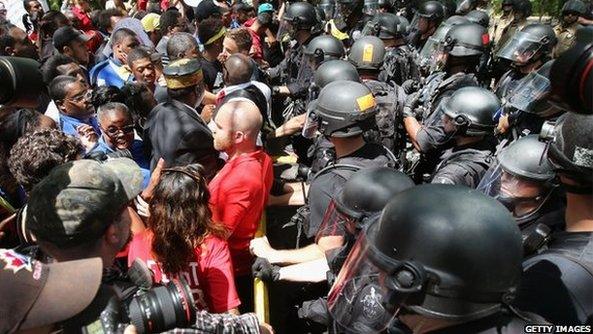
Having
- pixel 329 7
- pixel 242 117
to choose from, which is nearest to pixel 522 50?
pixel 242 117

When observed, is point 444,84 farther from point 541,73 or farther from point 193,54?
point 193,54

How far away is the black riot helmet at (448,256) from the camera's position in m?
1.57

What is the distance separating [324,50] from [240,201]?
11.8ft

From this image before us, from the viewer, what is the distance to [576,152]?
2014 mm

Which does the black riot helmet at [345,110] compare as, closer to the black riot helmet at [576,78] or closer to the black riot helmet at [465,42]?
the black riot helmet at [576,78]

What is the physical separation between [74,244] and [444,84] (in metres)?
4.01

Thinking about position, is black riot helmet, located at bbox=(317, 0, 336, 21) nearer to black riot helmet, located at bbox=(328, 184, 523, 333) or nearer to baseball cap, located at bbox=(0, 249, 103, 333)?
black riot helmet, located at bbox=(328, 184, 523, 333)

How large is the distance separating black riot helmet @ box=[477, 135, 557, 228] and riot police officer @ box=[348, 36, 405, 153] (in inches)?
68.0

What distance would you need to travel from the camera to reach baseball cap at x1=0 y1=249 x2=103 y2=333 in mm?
1244

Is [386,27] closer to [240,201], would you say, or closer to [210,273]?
[240,201]

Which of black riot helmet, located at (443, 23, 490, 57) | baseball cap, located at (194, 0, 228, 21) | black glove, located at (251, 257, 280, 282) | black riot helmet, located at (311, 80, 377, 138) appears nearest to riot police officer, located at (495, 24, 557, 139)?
black riot helmet, located at (443, 23, 490, 57)

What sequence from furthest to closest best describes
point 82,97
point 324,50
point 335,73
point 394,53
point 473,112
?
point 394,53
point 324,50
point 335,73
point 82,97
point 473,112

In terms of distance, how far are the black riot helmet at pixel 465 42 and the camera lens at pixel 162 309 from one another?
4211 millimetres

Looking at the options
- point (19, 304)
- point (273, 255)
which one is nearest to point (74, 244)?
point (19, 304)
